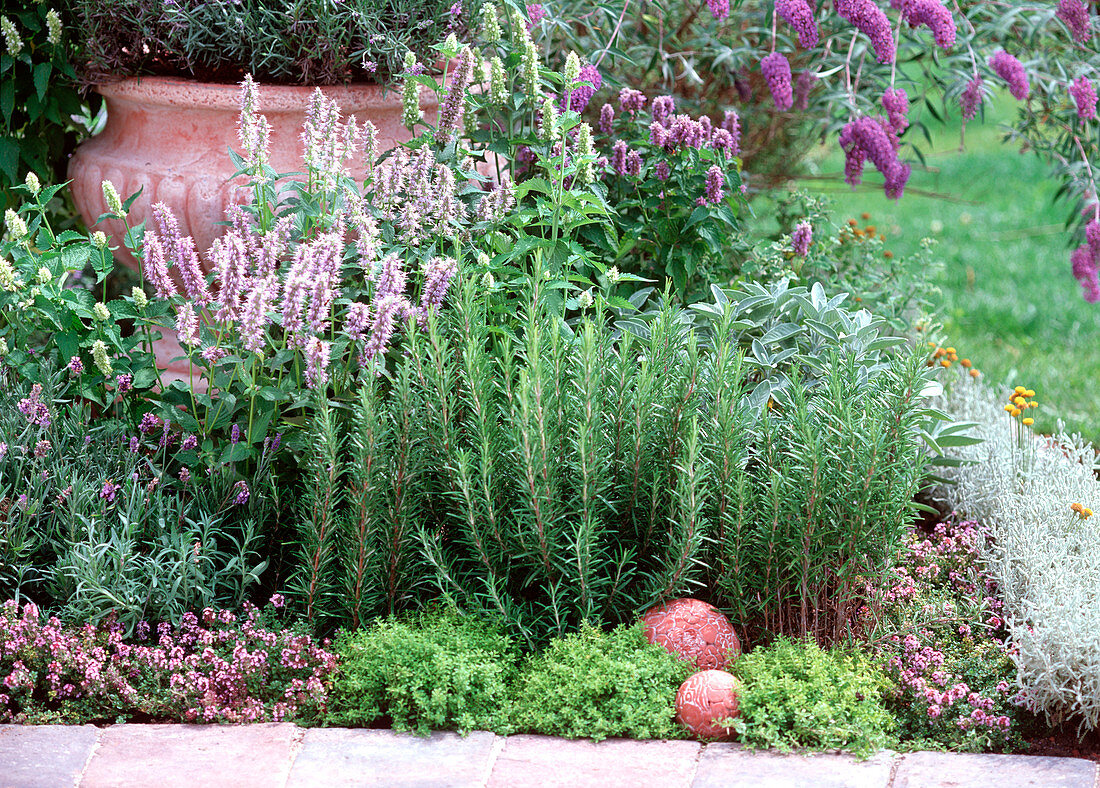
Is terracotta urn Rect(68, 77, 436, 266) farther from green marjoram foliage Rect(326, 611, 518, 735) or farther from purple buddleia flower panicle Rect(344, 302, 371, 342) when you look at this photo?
green marjoram foliage Rect(326, 611, 518, 735)

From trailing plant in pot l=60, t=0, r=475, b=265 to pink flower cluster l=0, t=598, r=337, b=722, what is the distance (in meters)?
1.40

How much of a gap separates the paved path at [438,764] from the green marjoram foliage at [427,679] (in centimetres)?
5

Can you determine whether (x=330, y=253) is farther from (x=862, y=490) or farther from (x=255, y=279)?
(x=862, y=490)

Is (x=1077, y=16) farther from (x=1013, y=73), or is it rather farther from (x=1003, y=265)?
(x=1003, y=265)

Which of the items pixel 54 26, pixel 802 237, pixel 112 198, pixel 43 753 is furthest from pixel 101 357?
pixel 802 237

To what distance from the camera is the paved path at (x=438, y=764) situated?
6.41ft

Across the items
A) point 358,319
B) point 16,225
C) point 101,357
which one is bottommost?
point 101,357

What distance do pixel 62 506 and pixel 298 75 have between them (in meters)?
1.53

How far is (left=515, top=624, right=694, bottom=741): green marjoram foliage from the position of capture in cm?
210

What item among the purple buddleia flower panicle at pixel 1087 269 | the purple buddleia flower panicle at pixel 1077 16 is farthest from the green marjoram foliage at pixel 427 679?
the purple buddleia flower panicle at pixel 1077 16

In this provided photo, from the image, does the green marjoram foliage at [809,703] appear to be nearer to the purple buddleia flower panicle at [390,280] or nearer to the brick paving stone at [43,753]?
the purple buddleia flower panicle at [390,280]

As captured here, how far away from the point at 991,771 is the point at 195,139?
2.82 m

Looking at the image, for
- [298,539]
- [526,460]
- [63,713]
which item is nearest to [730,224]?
[526,460]

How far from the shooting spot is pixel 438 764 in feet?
6.56
